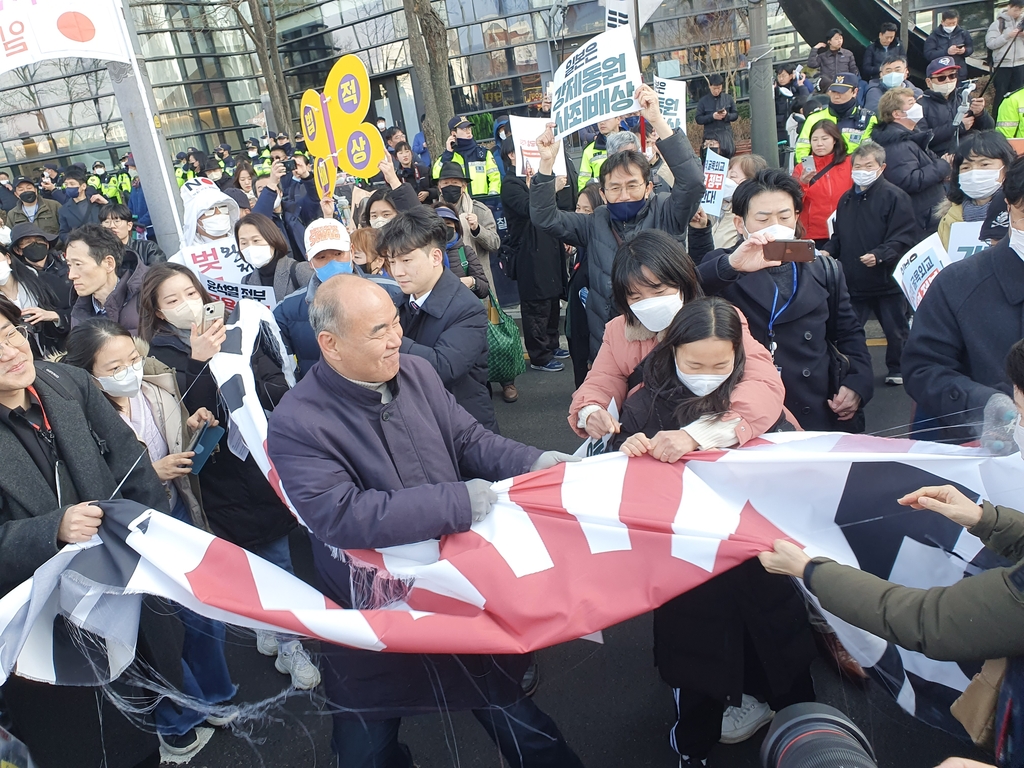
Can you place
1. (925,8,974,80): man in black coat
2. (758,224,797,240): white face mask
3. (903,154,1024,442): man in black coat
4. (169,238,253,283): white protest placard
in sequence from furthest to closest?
(925,8,974,80): man in black coat → (169,238,253,283): white protest placard → (758,224,797,240): white face mask → (903,154,1024,442): man in black coat

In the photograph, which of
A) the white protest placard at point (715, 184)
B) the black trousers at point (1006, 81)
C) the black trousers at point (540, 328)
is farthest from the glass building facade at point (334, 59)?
the white protest placard at point (715, 184)

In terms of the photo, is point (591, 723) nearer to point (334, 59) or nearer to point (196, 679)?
point (196, 679)

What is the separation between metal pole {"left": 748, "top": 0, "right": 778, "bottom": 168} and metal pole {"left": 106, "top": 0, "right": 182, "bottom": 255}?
→ 6.77 meters

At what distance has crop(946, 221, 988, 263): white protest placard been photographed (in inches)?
138

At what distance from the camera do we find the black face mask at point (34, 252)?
6.21 meters

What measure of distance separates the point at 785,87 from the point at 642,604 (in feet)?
41.6

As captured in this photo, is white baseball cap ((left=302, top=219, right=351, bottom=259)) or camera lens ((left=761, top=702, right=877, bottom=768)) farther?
white baseball cap ((left=302, top=219, right=351, bottom=259))

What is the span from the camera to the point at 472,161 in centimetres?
927

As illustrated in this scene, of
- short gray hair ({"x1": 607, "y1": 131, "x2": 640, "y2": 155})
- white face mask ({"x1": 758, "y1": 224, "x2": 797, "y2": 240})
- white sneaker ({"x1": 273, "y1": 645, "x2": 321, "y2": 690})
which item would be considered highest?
short gray hair ({"x1": 607, "y1": 131, "x2": 640, "y2": 155})

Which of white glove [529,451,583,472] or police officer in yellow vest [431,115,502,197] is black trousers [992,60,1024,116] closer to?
police officer in yellow vest [431,115,502,197]

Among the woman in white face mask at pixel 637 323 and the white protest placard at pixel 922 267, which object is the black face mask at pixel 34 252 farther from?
the white protest placard at pixel 922 267

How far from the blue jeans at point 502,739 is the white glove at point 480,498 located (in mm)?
632

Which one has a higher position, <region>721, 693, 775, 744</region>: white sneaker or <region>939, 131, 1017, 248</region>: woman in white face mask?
<region>939, 131, 1017, 248</region>: woman in white face mask

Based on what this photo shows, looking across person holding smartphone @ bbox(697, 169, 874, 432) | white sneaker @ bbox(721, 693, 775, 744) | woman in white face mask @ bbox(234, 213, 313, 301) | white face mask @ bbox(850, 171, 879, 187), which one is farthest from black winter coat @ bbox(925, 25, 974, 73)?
white sneaker @ bbox(721, 693, 775, 744)
